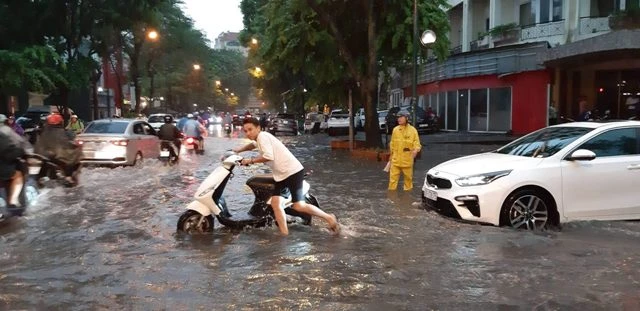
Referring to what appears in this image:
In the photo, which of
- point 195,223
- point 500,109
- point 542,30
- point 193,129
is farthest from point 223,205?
point 500,109

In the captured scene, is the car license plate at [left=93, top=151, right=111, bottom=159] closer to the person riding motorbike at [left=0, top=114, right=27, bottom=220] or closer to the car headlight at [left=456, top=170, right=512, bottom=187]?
the person riding motorbike at [left=0, top=114, right=27, bottom=220]

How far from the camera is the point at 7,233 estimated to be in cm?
808

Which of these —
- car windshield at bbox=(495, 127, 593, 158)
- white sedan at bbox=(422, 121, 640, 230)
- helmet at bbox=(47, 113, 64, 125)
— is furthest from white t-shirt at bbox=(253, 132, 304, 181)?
helmet at bbox=(47, 113, 64, 125)

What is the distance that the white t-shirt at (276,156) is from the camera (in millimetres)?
7449

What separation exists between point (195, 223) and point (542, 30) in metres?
25.1

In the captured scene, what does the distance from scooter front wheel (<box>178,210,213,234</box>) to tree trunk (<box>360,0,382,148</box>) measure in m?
13.0

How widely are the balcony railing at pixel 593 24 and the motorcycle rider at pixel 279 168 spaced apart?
23177mm

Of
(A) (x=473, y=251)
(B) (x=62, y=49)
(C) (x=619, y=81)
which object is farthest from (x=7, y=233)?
(C) (x=619, y=81)

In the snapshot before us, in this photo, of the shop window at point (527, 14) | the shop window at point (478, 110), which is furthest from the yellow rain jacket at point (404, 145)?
the shop window at point (527, 14)

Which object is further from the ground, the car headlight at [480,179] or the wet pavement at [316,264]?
the car headlight at [480,179]

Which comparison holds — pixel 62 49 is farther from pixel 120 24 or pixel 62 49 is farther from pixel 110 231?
pixel 110 231

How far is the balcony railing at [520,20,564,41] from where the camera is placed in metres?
28.1

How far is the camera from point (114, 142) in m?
15.8

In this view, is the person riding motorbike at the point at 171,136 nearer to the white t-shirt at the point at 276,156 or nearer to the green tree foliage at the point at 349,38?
the green tree foliage at the point at 349,38
